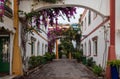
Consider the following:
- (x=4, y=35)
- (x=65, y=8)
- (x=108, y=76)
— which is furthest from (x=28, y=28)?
(x=108, y=76)

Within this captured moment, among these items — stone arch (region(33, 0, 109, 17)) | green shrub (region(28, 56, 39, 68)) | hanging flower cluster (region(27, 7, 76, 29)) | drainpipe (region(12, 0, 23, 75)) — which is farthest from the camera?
green shrub (region(28, 56, 39, 68))

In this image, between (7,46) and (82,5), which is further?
(7,46)

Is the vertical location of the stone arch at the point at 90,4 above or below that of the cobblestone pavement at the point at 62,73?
above

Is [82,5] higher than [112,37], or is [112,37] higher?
[82,5]

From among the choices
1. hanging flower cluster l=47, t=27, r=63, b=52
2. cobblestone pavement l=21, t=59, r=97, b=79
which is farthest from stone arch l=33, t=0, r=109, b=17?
hanging flower cluster l=47, t=27, r=63, b=52

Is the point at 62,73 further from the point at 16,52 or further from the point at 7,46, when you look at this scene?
the point at 7,46

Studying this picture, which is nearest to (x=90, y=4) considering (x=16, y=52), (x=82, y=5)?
(x=82, y=5)

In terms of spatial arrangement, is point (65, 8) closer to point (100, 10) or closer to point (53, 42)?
point (100, 10)

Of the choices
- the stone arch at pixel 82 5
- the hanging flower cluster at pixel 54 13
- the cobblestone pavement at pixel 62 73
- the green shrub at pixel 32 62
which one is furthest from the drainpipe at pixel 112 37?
the green shrub at pixel 32 62

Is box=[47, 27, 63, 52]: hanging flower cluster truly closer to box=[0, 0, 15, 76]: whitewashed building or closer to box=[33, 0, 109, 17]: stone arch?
box=[0, 0, 15, 76]: whitewashed building

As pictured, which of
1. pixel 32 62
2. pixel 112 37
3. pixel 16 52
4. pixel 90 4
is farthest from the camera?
pixel 32 62

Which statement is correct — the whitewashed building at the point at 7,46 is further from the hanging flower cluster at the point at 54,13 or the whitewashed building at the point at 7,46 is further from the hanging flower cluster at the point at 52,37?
the hanging flower cluster at the point at 52,37

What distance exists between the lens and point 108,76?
16969 mm

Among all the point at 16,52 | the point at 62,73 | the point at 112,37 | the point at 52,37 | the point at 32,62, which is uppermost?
the point at 52,37
